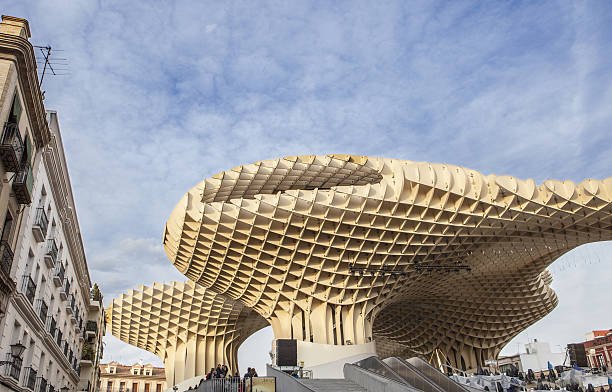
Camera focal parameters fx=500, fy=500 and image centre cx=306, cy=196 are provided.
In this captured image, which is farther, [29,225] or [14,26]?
[29,225]

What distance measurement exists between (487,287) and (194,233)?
2803 cm

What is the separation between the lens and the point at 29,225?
1694cm

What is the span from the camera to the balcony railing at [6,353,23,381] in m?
15.0

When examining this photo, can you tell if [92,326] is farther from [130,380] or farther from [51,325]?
[130,380]

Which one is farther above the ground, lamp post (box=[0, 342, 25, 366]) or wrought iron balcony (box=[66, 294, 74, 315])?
wrought iron balcony (box=[66, 294, 74, 315])

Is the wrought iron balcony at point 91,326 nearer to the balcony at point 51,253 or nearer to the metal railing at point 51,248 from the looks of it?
the balcony at point 51,253

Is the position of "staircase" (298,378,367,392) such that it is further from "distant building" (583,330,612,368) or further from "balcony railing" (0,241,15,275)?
"distant building" (583,330,612,368)

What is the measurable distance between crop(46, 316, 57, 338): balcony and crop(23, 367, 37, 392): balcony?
2.64m

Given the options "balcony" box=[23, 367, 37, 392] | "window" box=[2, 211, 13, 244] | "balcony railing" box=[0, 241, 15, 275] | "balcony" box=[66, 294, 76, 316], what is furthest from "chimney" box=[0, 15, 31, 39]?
"balcony" box=[66, 294, 76, 316]

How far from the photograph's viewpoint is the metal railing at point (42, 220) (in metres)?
17.6

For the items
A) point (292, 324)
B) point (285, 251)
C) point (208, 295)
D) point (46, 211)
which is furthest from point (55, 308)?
point (208, 295)

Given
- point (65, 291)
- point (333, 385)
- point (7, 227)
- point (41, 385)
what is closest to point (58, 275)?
point (65, 291)

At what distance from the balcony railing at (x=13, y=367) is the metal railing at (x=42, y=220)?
440 centimetres

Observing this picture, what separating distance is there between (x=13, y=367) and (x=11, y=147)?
709 centimetres
